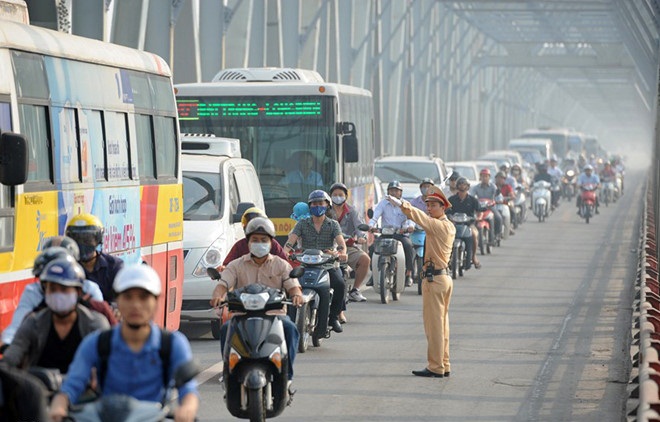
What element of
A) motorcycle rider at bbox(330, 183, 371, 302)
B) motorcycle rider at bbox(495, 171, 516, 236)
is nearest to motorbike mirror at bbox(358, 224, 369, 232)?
motorcycle rider at bbox(330, 183, 371, 302)

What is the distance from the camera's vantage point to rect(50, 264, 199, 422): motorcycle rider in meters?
6.55

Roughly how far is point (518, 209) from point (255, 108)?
20.7 metres

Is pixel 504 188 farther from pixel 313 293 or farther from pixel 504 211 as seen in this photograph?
pixel 313 293

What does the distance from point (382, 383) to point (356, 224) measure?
5172mm

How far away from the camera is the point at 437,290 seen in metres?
13.2

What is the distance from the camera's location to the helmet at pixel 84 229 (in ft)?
30.1

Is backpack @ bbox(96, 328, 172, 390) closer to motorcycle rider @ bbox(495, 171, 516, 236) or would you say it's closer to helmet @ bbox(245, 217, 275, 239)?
helmet @ bbox(245, 217, 275, 239)

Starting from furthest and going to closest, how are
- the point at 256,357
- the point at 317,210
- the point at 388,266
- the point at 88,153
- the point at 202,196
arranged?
the point at 388,266, the point at 202,196, the point at 317,210, the point at 88,153, the point at 256,357

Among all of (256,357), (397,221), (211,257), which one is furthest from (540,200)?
(256,357)

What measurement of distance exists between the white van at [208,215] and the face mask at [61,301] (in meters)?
7.77

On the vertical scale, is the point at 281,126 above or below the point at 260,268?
above

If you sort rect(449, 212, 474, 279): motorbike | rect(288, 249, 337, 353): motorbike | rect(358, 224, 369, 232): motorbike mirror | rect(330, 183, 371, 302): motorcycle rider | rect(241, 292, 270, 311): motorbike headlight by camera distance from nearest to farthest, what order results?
1. rect(241, 292, 270, 311): motorbike headlight
2. rect(288, 249, 337, 353): motorbike
3. rect(358, 224, 369, 232): motorbike mirror
4. rect(330, 183, 371, 302): motorcycle rider
5. rect(449, 212, 474, 279): motorbike

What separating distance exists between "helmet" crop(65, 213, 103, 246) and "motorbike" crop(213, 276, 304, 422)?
1.37 metres

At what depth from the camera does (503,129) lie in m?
110
